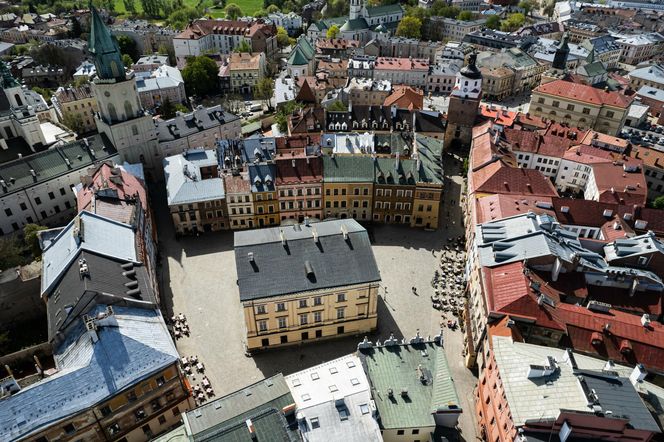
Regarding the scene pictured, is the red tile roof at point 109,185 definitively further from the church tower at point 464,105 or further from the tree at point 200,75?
the church tower at point 464,105

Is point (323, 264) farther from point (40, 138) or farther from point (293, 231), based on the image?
point (40, 138)

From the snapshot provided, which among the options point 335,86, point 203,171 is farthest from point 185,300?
point 335,86

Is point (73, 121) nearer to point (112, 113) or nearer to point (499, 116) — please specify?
point (112, 113)

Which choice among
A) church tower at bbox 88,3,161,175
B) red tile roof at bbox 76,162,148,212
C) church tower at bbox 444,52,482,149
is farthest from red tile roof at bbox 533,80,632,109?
red tile roof at bbox 76,162,148,212

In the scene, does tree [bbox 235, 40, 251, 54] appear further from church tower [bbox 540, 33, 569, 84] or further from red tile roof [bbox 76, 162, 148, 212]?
red tile roof [bbox 76, 162, 148, 212]

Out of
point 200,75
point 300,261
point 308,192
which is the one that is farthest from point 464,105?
point 200,75

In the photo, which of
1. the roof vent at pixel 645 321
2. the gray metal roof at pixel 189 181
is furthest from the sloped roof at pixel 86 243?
the roof vent at pixel 645 321
